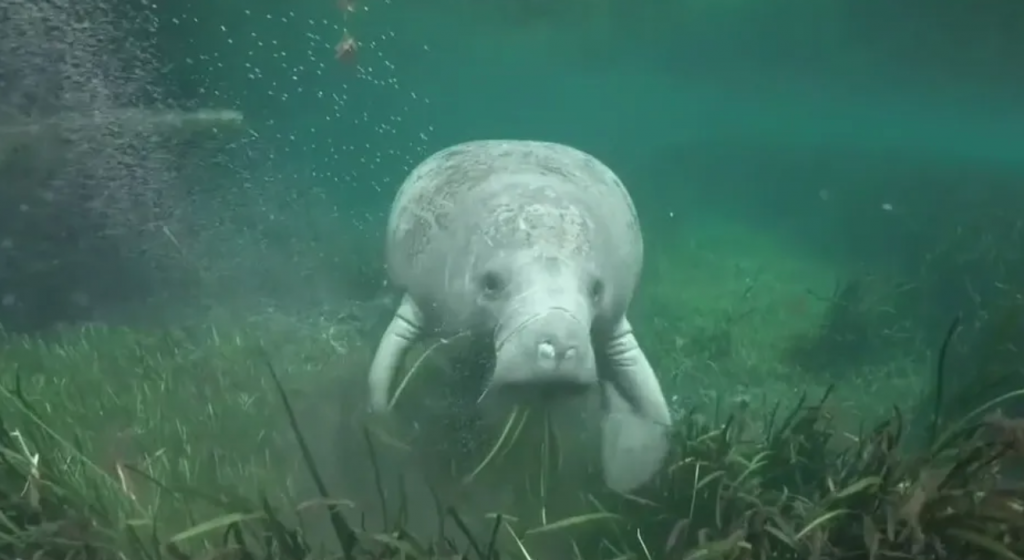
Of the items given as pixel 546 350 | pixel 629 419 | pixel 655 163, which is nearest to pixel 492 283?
pixel 546 350

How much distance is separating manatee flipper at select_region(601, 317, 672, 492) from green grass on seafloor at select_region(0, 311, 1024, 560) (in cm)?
11

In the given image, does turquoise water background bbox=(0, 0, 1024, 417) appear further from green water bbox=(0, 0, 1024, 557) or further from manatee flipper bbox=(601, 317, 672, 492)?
manatee flipper bbox=(601, 317, 672, 492)

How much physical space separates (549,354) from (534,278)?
437mm

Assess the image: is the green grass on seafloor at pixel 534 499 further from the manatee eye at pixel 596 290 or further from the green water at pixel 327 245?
the manatee eye at pixel 596 290

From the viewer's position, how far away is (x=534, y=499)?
3555 millimetres

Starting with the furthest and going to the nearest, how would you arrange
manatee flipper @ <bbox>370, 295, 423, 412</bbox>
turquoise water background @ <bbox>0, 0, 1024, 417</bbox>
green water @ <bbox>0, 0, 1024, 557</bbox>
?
turquoise water background @ <bbox>0, 0, 1024, 417</bbox>
green water @ <bbox>0, 0, 1024, 557</bbox>
manatee flipper @ <bbox>370, 295, 423, 412</bbox>

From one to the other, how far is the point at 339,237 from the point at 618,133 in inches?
2222

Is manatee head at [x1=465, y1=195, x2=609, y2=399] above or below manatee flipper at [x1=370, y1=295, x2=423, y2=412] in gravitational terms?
above

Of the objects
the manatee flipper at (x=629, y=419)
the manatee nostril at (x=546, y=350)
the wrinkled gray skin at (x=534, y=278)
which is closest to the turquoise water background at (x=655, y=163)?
the manatee flipper at (x=629, y=419)

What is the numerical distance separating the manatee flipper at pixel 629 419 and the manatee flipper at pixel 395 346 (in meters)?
1.09

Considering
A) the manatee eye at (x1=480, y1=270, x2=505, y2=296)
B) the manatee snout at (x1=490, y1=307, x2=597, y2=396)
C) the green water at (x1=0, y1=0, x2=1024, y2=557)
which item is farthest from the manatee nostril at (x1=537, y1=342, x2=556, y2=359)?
the green water at (x1=0, y1=0, x2=1024, y2=557)

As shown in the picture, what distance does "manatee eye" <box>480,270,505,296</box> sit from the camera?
4.17 metres

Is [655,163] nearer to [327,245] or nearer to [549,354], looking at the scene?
[327,245]

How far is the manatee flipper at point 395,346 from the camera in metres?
4.91
